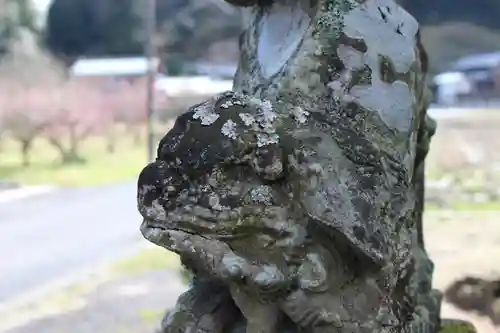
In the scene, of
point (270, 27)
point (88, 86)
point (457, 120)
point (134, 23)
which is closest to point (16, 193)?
point (88, 86)

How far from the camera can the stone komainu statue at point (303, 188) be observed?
0.56m

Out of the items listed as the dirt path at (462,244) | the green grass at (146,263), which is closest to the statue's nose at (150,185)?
the dirt path at (462,244)

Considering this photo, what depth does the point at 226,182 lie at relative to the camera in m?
0.56

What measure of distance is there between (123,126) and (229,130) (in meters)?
2.49

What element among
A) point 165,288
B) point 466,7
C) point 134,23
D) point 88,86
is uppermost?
point 466,7

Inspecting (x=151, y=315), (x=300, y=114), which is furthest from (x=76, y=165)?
(x=300, y=114)

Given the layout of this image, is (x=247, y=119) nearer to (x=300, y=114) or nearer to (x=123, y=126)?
(x=300, y=114)

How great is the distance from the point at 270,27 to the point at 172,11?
7.20 feet

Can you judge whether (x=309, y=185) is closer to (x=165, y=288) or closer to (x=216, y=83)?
(x=165, y=288)

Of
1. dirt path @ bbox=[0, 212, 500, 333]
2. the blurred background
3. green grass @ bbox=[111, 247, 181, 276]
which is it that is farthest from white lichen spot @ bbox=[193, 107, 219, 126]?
green grass @ bbox=[111, 247, 181, 276]

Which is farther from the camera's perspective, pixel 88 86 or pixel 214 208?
pixel 88 86

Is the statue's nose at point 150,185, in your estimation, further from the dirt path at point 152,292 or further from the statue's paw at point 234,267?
the dirt path at point 152,292

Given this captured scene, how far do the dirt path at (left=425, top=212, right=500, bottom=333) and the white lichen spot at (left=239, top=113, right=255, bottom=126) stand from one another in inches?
56.3

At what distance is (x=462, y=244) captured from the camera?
2482 mm
